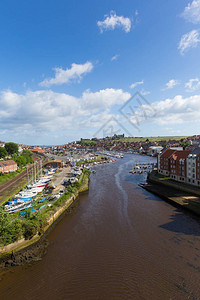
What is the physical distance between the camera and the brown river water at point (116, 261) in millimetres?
11406

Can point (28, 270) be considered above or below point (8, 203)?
below

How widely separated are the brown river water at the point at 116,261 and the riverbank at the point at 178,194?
237 centimetres

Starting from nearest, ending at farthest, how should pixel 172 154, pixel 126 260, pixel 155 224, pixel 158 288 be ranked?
pixel 158 288 → pixel 126 260 → pixel 155 224 → pixel 172 154

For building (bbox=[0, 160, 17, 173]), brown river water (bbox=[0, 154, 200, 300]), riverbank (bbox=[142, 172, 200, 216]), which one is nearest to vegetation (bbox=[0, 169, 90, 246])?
brown river water (bbox=[0, 154, 200, 300])

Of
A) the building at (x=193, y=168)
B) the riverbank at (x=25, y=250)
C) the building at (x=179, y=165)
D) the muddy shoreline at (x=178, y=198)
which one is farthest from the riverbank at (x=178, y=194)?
the riverbank at (x=25, y=250)

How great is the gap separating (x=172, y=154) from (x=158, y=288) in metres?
34.3

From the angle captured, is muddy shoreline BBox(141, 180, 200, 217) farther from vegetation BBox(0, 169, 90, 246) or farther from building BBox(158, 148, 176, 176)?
vegetation BBox(0, 169, 90, 246)

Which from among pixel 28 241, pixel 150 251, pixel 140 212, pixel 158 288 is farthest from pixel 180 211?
pixel 28 241

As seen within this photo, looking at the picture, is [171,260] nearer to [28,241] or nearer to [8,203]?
[28,241]

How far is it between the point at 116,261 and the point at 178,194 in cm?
2223

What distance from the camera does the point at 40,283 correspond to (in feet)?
39.8

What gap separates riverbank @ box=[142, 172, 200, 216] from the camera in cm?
2555

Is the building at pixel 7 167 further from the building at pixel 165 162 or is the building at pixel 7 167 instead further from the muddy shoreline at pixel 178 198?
the building at pixel 165 162

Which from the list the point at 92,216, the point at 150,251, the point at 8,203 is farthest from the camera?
the point at 8,203
